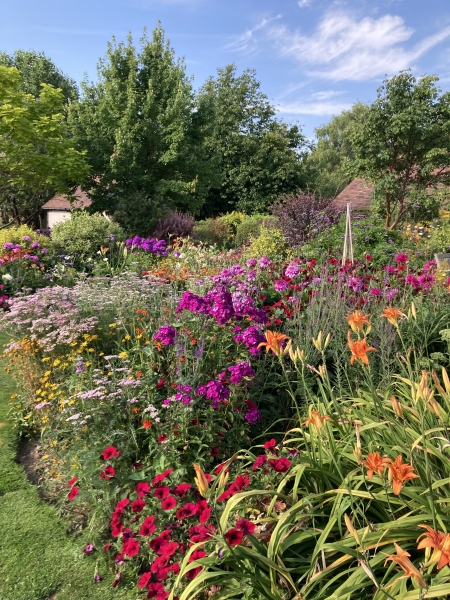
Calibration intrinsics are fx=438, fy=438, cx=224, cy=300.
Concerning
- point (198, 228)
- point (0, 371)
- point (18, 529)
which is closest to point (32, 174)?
point (198, 228)

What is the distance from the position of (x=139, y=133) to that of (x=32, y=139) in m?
3.80

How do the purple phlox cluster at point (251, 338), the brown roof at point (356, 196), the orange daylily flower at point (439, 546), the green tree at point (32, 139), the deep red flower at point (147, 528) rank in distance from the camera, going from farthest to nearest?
the brown roof at point (356, 196) < the green tree at point (32, 139) < the purple phlox cluster at point (251, 338) < the deep red flower at point (147, 528) < the orange daylily flower at point (439, 546)

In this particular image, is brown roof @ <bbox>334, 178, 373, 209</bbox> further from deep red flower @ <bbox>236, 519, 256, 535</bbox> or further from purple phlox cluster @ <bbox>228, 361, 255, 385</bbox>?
deep red flower @ <bbox>236, 519, 256, 535</bbox>

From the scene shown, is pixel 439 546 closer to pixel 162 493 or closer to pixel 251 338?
pixel 162 493

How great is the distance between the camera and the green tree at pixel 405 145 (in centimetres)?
1474

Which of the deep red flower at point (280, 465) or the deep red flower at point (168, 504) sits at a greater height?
the deep red flower at point (280, 465)

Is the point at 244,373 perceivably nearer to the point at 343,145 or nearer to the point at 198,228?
the point at 198,228

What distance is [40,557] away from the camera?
2.37 meters

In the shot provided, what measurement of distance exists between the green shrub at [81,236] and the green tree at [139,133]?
367 centimetres

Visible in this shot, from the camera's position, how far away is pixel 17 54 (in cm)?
2453

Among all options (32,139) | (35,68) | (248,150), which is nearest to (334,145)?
(248,150)

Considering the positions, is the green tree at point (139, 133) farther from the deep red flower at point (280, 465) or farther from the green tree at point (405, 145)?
the deep red flower at point (280, 465)

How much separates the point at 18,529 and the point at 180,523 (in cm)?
110

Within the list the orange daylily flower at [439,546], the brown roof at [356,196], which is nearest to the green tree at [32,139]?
the orange daylily flower at [439,546]
